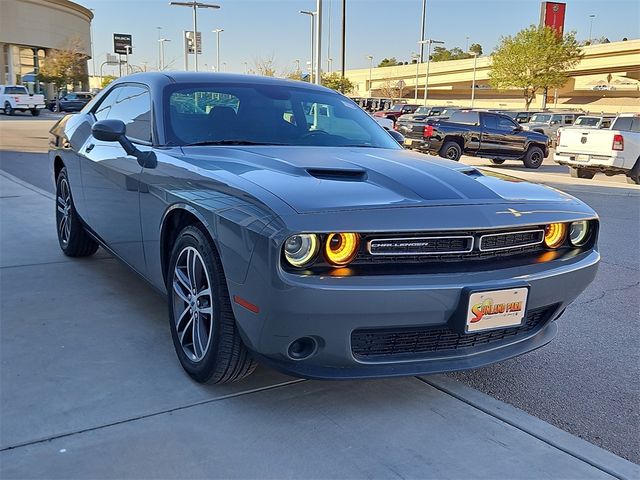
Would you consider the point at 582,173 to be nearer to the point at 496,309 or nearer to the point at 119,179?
the point at 119,179

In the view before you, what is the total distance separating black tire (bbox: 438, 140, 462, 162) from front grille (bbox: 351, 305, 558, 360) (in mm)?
14266

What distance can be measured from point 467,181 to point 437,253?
0.57 meters

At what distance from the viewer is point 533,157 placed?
1816 cm

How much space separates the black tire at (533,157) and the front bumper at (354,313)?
52.7 ft

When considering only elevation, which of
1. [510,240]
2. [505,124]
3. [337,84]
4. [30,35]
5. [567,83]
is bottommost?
[510,240]

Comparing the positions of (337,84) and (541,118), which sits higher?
(337,84)

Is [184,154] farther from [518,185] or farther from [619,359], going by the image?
[619,359]

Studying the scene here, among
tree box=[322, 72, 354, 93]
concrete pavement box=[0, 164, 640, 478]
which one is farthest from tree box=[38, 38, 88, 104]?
concrete pavement box=[0, 164, 640, 478]

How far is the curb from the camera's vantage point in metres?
2.62

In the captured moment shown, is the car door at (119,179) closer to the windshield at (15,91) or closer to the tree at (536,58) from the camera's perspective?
the windshield at (15,91)

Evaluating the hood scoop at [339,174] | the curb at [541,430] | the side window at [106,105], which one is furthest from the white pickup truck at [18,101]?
the curb at [541,430]

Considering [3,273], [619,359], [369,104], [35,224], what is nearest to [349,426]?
[619,359]

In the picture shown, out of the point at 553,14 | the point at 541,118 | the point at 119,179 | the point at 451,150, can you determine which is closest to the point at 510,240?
the point at 119,179

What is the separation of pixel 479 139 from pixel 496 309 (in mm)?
15242
